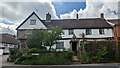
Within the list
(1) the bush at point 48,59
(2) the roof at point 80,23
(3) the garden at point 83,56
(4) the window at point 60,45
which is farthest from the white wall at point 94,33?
(1) the bush at point 48,59

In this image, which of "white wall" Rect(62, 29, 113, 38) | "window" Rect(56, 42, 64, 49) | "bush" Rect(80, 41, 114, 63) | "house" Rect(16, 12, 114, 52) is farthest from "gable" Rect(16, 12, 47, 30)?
"bush" Rect(80, 41, 114, 63)

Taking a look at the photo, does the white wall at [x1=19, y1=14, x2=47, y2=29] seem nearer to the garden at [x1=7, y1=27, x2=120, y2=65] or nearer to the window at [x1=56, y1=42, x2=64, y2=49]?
the window at [x1=56, y1=42, x2=64, y2=49]

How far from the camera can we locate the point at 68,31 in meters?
37.7

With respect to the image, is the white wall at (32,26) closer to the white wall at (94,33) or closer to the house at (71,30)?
the house at (71,30)

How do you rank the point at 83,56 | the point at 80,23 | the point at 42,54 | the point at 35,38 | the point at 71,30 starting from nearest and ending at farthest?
the point at 83,56
the point at 42,54
the point at 35,38
the point at 71,30
the point at 80,23

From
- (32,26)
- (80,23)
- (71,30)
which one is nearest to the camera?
(71,30)

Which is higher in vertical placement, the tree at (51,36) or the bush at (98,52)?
the tree at (51,36)

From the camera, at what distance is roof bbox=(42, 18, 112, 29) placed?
124 ft

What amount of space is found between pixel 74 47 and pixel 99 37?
5501 mm

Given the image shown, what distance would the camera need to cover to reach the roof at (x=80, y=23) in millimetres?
37938

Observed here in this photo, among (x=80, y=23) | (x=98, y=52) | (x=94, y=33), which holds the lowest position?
(x=98, y=52)

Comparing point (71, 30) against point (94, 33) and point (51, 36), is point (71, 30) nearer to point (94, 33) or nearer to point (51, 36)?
point (94, 33)

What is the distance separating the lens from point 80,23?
128 ft

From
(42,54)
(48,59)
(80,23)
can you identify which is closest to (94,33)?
(80,23)
